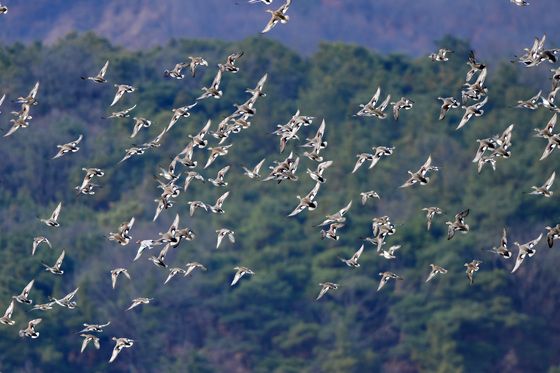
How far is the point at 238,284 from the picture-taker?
2598 inches

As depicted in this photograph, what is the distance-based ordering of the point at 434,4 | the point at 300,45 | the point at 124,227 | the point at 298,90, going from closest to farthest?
1. the point at 124,227
2. the point at 298,90
3. the point at 300,45
4. the point at 434,4

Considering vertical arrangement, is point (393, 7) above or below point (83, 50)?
below

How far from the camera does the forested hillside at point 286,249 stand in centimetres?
6250

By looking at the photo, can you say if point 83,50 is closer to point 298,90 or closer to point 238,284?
point 298,90

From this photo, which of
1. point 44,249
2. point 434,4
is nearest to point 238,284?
point 44,249

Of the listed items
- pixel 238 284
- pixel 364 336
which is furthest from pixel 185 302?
pixel 364 336

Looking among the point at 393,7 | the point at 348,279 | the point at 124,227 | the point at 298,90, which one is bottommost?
the point at 393,7

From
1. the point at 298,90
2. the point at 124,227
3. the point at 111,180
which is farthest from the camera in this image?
the point at 298,90

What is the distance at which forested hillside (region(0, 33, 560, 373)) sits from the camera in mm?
62500

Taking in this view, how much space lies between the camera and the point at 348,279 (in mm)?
64688

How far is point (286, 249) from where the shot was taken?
221ft

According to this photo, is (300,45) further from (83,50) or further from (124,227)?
(124,227)

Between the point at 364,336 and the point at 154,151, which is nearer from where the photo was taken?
the point at 364,336

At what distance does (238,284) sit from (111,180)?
11615 millimetres
